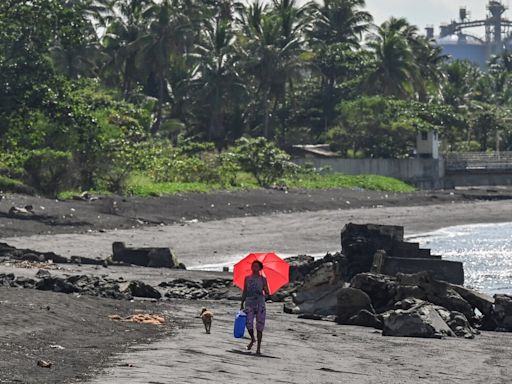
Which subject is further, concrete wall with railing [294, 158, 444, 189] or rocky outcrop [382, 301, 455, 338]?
concrete wall with railing [294, 158, 444, 189]

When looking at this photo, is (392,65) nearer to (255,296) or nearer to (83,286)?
(83,286)

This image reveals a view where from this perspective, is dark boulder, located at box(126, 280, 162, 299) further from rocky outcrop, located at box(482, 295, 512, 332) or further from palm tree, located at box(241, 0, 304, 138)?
palm tree, located at box(241, 0, 304, 138)

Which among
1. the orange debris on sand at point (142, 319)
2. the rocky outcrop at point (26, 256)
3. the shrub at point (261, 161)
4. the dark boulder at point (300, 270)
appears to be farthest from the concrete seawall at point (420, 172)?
the orange debris on sand at point (142, 319)

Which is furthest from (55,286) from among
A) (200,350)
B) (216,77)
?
(216,77)

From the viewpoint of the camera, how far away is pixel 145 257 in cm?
3253

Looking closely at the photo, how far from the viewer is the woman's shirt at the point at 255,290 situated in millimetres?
17453

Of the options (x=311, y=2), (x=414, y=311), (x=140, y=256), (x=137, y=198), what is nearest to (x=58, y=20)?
(x=137, y=198)

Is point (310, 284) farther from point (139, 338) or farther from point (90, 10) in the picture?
point (90, 10)

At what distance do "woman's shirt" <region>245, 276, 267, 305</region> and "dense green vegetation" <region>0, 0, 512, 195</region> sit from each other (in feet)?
91.8

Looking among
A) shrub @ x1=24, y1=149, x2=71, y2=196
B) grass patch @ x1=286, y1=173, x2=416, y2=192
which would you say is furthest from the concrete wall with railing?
shrub @ x1=24, y1=149, x2=71, y2=196

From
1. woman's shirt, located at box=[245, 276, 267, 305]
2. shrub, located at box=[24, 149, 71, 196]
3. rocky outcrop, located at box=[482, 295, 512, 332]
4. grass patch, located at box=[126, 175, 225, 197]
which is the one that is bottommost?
rocky outcrop, located at box=[482, 295, 512, 332]

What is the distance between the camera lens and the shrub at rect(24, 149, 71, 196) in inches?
1929

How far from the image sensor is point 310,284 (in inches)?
955

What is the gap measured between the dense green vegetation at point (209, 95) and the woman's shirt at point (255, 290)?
27996mm
